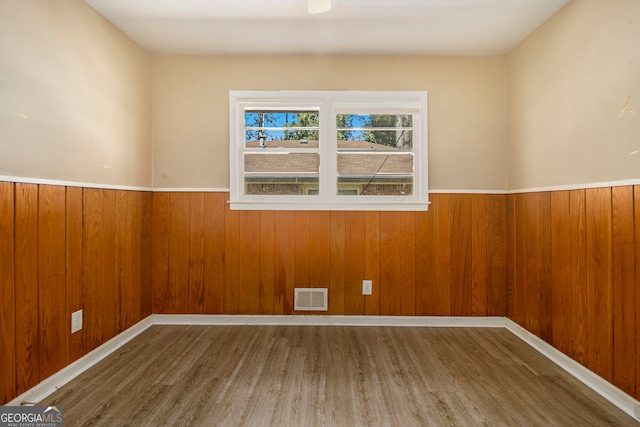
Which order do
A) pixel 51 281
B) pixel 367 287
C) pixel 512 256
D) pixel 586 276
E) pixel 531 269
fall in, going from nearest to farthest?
pixel 51 281 < pixel 586 276 < pixel 531 269 < pixel 512 256 < pixel 367 287

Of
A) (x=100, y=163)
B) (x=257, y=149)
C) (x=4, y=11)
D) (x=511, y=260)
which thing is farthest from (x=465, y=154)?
(x=4, y=11)

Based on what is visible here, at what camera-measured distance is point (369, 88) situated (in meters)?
3.31

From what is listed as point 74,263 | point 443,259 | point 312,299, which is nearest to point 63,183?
point 74,263

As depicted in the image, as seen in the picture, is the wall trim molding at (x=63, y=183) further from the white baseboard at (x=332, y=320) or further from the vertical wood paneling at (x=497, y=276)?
the vertical wood paneling at (x=497, y=276)

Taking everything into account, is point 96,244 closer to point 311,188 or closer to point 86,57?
point 86,57

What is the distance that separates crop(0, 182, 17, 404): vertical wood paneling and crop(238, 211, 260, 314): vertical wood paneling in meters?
1.67

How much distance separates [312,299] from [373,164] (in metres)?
1.35

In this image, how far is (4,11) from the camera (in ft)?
6.02

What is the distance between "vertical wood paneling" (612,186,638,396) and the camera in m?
1.95

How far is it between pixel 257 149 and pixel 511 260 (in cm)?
246

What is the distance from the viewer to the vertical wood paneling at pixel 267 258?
10.9 ft

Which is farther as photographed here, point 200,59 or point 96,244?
point 200,59

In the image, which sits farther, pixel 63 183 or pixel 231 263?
pixel 231 263

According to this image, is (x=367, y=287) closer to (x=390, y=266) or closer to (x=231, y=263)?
(x=390, y=266)
